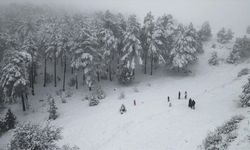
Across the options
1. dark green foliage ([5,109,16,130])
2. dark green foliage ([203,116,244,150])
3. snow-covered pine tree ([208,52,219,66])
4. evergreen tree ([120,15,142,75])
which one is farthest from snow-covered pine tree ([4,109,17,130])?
snow-covered pine tree ([208,52,219,66])

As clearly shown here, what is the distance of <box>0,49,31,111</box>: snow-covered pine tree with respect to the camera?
1366 inches

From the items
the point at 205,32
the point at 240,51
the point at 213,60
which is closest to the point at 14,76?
the point at 213,60

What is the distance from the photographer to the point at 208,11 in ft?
487

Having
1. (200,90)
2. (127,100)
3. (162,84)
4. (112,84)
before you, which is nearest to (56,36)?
(112,84)

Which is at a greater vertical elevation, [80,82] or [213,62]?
[213,62]

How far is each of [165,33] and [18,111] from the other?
32.2 m

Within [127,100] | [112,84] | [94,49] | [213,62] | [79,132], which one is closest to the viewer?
[79,132]

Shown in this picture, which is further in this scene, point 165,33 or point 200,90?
point 165,33

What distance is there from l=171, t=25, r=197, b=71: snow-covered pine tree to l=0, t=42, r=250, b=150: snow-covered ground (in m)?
3.36

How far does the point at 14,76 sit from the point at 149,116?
75.8ft

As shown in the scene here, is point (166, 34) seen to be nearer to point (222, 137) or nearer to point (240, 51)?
point (240, 51)

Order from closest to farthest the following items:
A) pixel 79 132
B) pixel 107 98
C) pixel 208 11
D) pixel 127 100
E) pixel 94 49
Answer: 1. pixel 79 132
2. pixel 127 100
3. pixel 107 98
4. pixel 94 49
5. pixel 208 11

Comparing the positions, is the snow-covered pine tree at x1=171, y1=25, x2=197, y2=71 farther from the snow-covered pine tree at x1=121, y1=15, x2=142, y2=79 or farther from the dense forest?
the snow-covered pine tree at x1=121, y1=15, x2=142, y2=79

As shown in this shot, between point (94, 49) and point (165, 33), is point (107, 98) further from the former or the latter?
point (165, 33)
